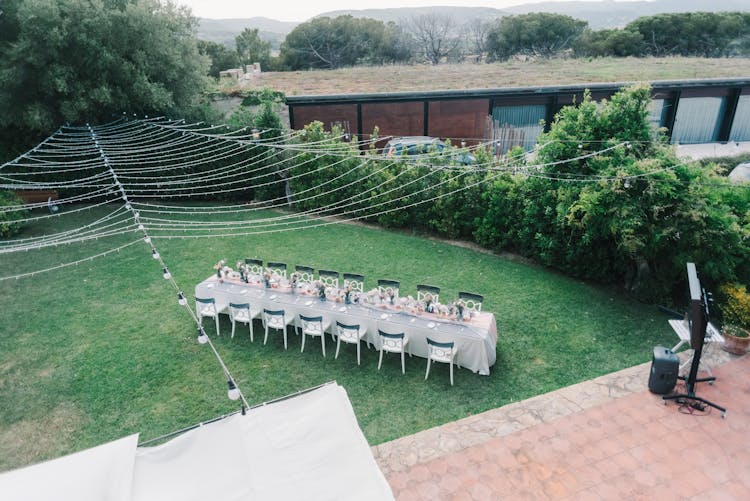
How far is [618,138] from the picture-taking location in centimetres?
1033

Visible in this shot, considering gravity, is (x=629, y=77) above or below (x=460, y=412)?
above


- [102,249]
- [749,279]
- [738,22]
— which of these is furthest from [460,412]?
[738,22]

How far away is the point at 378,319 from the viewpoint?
28.0ft

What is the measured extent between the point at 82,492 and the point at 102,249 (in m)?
11.8

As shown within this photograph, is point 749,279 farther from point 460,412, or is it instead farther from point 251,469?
point 251,469

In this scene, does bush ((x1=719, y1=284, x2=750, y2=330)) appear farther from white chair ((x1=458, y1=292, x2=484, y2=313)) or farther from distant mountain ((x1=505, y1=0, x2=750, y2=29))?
distant mountain ((x1=505, y1=0, x2=750, y2=29))

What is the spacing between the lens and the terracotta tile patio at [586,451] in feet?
19.1

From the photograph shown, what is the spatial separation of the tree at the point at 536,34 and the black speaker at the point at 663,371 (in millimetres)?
41896

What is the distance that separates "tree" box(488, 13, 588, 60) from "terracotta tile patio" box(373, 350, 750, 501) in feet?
139

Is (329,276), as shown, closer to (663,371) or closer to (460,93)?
(663,371)

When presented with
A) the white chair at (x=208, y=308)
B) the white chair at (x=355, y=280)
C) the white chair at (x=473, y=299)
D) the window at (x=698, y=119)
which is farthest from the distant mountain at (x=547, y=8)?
the white chair at (x=473, y=299)

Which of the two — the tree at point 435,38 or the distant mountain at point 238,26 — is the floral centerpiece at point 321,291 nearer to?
the tree at point 435,38

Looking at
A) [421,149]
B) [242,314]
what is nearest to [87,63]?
[421,149]

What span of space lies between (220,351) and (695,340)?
773cm
